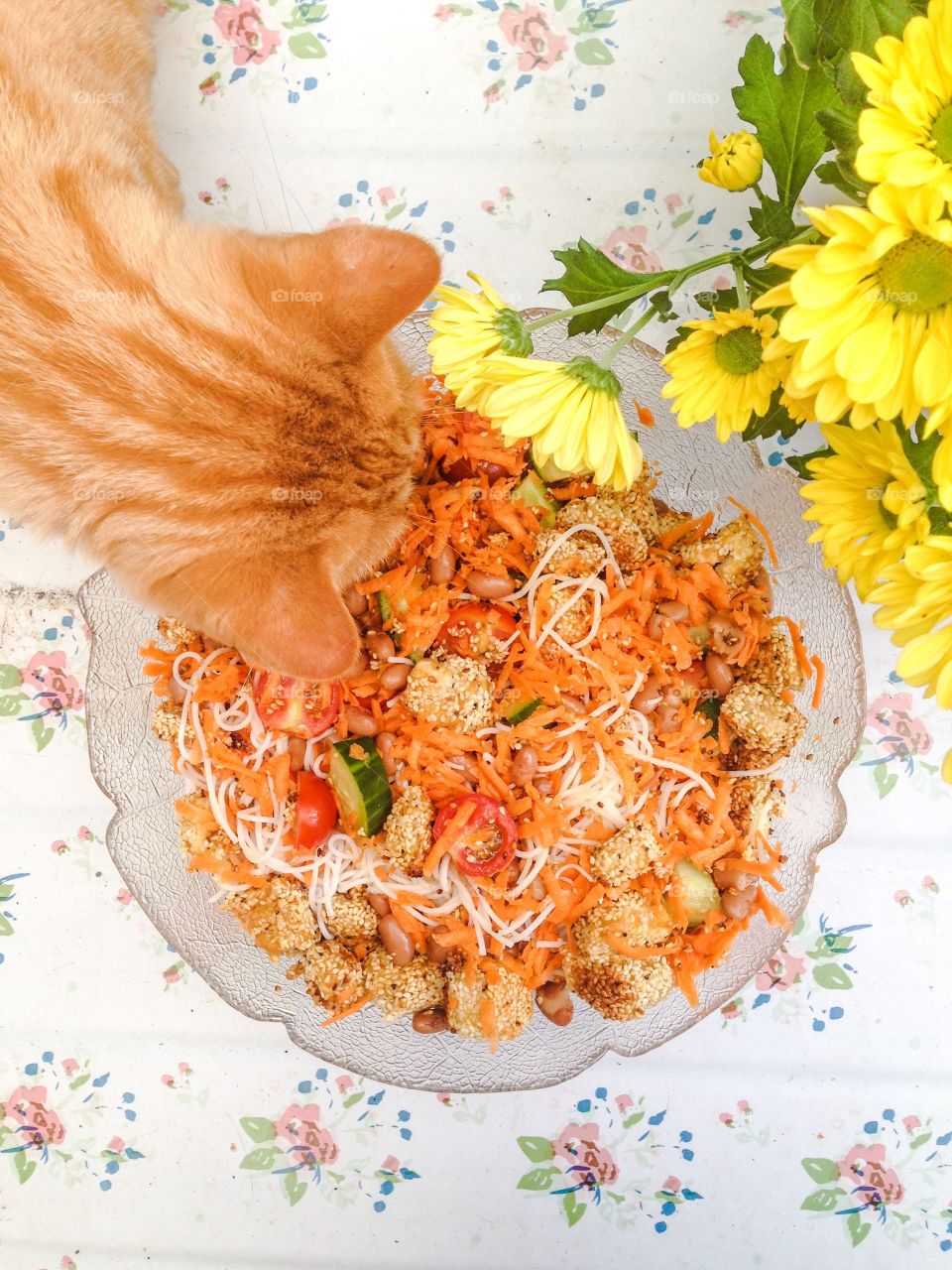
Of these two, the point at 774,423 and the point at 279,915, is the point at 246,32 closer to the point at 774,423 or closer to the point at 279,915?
the point at 774,423

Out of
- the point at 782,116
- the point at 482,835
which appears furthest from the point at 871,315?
the point at 482,835

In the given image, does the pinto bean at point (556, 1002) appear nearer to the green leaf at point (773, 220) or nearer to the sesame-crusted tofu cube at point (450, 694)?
the sesame-crusted tofu cube at point (450, 694)

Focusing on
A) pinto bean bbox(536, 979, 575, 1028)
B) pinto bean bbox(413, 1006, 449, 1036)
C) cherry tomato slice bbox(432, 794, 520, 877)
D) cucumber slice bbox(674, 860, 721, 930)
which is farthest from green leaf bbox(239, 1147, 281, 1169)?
cucumber slice bbox(674, 860, 721, 930)

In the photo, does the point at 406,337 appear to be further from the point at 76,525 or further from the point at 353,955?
the point at 353,955

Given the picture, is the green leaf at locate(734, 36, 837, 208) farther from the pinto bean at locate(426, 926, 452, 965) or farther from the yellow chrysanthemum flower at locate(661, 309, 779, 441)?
the pinto bean at locate(426, 926, 452, 965)

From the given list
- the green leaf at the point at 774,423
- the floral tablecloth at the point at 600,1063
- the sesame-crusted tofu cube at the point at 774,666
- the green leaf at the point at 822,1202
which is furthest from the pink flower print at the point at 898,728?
the green leaf at the point at 822,1202

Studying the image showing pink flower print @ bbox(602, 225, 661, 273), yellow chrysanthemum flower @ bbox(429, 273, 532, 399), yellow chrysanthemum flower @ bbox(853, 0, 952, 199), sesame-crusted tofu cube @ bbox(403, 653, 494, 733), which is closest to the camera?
yellow chrysanthemum flower @ bbox(853, 0, 952, 199)
